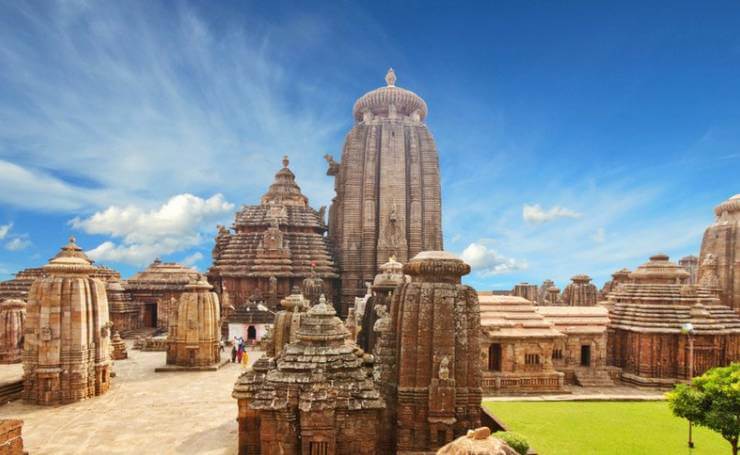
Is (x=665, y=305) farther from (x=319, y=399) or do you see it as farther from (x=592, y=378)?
(x=319, y=399)

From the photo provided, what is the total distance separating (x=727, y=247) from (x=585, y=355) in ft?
70.0

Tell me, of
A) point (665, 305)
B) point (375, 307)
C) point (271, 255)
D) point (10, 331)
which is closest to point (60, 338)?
point (10, 331)

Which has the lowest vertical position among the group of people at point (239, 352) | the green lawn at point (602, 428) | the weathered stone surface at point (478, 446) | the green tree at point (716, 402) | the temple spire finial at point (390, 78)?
the group of people at point (239, 352)

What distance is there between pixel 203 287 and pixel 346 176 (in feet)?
65.3

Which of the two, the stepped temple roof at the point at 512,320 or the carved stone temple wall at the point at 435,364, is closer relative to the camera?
the carved stone temple wall at the point at 435,364

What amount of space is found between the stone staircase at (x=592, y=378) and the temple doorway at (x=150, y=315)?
35729 millimetres

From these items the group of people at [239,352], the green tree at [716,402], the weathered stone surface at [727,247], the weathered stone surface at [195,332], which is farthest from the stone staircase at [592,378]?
the weathered stone surface at [195,332]

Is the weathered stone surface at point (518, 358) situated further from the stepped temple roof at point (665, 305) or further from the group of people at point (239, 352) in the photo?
the group of people at point (239, 352)

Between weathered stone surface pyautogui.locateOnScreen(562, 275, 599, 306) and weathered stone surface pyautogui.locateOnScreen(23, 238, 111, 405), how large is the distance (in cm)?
3604

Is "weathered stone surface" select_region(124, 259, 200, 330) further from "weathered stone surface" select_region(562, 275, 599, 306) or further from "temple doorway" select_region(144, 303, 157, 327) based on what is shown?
"weathered stone surface" select_region(562, 275, 599, 306)

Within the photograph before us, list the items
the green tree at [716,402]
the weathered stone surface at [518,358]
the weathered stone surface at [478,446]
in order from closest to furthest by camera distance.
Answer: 1. the weathered stone surface at [478,446]
2. the green tree at [716,402]
3. the weathered stone surface at [518,358]

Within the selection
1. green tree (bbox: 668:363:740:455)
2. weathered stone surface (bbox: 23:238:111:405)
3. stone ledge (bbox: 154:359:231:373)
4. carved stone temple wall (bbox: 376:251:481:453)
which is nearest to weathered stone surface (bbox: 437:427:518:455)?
carved stone temple wall (bbox: 376:251:481:453)

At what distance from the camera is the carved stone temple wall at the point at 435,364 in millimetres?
10734

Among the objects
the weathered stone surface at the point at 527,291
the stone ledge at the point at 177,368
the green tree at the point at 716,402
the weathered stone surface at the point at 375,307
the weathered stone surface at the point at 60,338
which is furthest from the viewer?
the weathered stone surface at the point at 527,291
